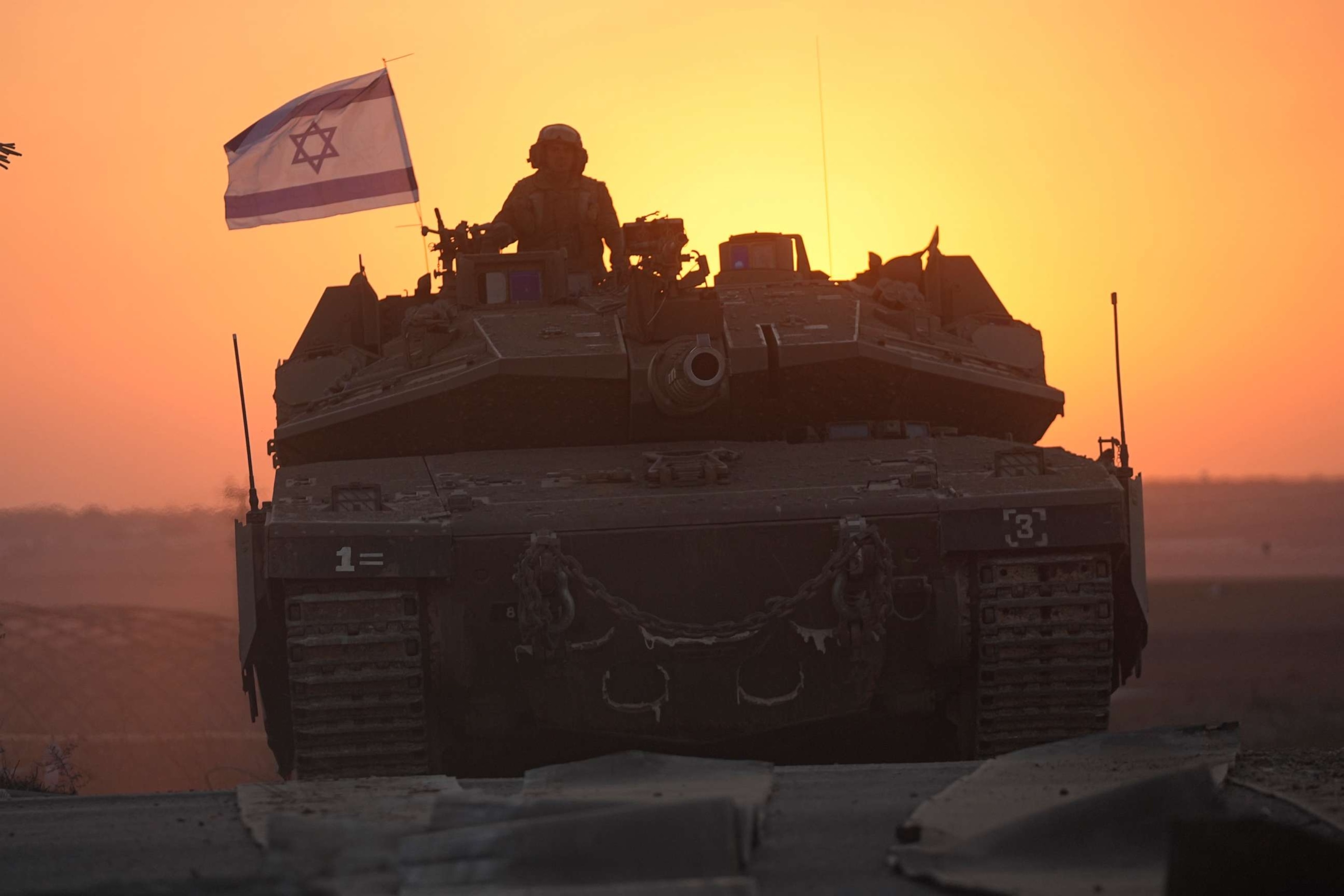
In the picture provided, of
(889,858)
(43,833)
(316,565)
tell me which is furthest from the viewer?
(316,565)

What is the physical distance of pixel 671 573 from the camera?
11.6m

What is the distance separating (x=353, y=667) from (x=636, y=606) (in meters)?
1.55

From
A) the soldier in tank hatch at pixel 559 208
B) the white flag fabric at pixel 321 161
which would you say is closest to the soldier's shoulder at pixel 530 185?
the soldier in tank hatch at pixel 559 208

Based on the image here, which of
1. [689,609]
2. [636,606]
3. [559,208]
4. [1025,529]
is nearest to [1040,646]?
[1025,529]

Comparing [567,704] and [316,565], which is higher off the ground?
[316,565]

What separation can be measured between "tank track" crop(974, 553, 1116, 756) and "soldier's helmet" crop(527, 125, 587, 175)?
605 centimetres

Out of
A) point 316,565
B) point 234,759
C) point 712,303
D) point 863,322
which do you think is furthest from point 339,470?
point 234,759

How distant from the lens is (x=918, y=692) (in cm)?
1211

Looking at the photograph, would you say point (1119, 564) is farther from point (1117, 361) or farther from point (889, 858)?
point (889, 858)

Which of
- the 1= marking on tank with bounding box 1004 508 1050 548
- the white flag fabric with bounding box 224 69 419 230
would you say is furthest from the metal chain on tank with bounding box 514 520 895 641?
the white flag fabric with bounding box 224 69 419 230

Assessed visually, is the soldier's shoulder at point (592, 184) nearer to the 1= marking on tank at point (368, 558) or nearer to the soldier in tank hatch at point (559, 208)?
the soldier in tank hatch at point (559, 208)

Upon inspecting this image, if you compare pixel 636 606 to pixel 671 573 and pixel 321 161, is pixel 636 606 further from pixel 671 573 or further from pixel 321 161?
pixel 321 161

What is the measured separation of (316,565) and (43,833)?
8.12ft

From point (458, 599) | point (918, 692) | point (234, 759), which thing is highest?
point (458, 599)
